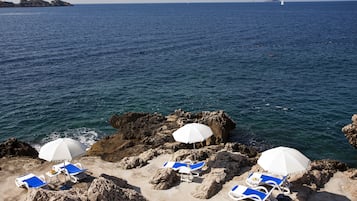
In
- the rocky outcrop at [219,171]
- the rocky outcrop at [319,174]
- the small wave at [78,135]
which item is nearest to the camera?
the rocky outcrop at [219,171]

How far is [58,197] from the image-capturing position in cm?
1297

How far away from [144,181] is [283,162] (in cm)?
789

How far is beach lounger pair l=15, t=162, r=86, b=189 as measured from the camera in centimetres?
1917

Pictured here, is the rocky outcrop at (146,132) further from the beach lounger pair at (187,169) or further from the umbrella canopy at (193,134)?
the beach lounger pair at (187,169)

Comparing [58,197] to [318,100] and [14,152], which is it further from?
[318,100]

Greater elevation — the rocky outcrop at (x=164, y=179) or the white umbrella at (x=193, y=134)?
the white umbrella at (x=193, y=134)

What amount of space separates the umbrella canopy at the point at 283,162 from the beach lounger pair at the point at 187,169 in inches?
155

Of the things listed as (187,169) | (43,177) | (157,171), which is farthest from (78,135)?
(187,169)

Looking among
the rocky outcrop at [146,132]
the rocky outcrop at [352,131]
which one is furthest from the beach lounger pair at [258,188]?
the rocky outcrop at [352,131]

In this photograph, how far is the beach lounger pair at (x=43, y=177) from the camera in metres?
19.2

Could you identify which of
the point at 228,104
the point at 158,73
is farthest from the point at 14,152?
the point at 158,73

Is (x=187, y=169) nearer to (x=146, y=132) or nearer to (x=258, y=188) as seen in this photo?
(x=258, y=188)

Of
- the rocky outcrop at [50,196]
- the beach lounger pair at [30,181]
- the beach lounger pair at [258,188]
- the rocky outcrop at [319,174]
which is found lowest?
the rocky outcrop at [319,174]

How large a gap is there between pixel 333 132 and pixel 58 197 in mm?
26350
